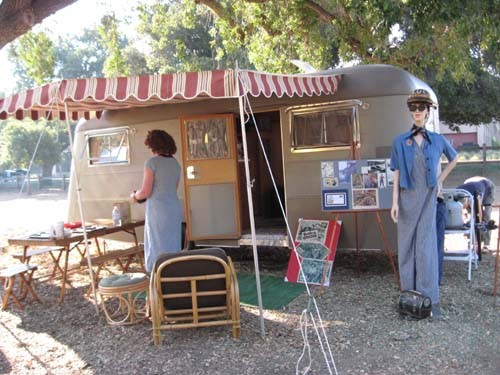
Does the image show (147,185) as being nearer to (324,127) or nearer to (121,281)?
(121,281)

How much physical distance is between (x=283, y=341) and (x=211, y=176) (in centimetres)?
297

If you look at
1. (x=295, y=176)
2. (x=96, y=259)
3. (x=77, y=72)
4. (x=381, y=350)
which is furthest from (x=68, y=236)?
(x=77, y=72)

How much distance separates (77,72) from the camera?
41500mm

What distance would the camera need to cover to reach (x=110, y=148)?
7.46m

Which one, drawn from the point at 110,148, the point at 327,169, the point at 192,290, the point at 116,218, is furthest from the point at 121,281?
the point at 110,148

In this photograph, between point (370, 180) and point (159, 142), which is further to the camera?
point (370, 180)

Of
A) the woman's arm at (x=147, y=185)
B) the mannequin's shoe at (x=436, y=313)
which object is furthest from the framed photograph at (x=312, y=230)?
the woman's arm at (x=147, y=185)

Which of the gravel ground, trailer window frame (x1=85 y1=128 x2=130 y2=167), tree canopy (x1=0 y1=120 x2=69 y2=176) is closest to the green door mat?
the gravel ground

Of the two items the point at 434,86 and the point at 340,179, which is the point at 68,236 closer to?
the point at 340,179

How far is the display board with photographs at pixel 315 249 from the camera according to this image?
18.1 feet

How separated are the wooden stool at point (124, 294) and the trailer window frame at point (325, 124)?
2.65 m

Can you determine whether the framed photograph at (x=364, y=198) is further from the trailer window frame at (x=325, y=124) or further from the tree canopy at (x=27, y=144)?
the tree canopy at (x=27, y=144)

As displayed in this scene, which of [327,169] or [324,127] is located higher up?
[324,127]

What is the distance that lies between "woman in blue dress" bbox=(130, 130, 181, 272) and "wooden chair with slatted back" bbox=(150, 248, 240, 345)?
881mm
